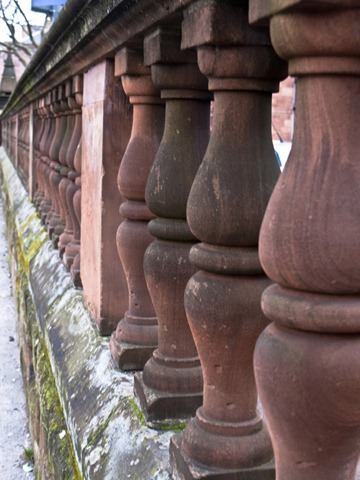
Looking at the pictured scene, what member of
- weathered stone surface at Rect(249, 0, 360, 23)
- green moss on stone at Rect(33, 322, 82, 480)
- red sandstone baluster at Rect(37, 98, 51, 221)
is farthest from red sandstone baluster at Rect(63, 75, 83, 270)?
weathered stone surface at Rect(249, 0, 360, 23)

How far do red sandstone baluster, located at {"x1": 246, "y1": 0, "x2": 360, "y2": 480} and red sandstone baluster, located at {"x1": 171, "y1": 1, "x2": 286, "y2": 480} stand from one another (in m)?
0.27

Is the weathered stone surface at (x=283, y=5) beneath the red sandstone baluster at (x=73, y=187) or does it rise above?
above

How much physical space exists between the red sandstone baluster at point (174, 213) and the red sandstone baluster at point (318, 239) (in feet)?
2.21

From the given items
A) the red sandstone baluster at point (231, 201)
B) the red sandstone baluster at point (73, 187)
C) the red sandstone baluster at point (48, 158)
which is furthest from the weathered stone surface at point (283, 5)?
the red sandstone baluster at point (48, 158)

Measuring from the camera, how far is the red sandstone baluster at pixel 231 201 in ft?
4.46

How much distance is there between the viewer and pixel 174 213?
5.86 ft

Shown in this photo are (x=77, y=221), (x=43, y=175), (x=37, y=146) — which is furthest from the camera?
(x=37, y=146)

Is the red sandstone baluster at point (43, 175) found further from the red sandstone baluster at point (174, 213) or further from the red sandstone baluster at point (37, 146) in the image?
the red sandstone baluster at point (174, 213)

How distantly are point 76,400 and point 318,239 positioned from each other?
4.81 ft

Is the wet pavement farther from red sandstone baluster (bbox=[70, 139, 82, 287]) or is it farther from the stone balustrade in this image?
the stone balustrade

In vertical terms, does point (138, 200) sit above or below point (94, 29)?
below

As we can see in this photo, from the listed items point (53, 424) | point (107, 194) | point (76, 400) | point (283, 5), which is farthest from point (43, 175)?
point (283, 5)

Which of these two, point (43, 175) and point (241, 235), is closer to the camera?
point (241, 235)

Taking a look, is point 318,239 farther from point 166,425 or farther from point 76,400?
point 76,400
